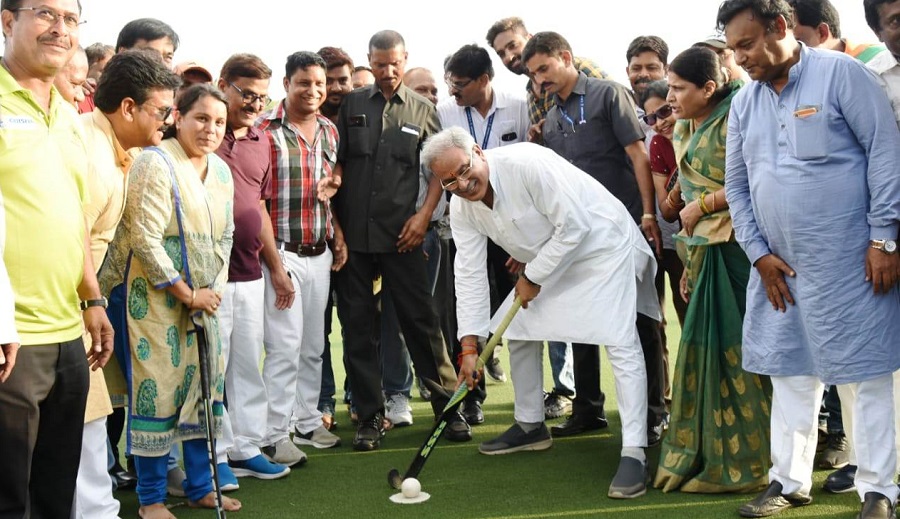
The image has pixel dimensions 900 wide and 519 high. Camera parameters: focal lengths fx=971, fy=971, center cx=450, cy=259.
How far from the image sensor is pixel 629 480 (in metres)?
4.13

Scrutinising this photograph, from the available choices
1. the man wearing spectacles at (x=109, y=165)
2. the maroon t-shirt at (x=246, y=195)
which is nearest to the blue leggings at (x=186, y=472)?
the man wearing spectacles at (x=109, y=165)

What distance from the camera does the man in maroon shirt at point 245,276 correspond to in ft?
14.6

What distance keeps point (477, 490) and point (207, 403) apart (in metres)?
1.27

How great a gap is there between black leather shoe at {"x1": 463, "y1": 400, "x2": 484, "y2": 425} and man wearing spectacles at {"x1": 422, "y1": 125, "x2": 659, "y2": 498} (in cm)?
94

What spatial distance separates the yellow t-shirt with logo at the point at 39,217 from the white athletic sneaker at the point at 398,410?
2.96 m

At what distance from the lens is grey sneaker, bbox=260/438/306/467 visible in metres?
4.79

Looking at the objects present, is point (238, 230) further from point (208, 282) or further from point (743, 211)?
point (743, 211)

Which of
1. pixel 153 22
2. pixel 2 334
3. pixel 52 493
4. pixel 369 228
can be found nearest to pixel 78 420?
pixel 52 493

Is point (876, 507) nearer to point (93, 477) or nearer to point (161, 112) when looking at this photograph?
point (93, 477)

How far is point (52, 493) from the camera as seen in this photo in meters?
2.89

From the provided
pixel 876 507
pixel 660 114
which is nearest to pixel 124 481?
pixel 660 114

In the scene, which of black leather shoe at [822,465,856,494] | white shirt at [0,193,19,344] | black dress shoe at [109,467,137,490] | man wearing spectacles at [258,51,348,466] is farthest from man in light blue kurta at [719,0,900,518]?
black dress shoe at [109,467,137,490]

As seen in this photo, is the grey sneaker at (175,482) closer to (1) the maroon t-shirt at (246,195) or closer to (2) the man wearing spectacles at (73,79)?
(1) the maroon t-shirt at (246,195)

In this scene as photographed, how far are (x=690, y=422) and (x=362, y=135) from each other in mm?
2277
